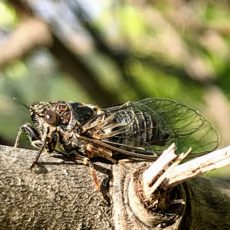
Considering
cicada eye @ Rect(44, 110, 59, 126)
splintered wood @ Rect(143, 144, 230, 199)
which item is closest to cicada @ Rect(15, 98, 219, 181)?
cicada eye @ Rect(44, 110, 59, 126)

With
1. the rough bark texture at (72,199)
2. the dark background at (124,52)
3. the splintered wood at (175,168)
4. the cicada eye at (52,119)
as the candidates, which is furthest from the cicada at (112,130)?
the dark background at (124,52)

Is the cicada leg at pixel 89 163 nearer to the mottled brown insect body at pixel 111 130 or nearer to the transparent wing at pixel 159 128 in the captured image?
the mottled brown insect body at pixel 111 130

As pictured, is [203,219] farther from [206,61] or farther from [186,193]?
[206,61]

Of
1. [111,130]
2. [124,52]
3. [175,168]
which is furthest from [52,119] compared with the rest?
[124,52]

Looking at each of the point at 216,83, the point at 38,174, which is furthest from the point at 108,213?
the point at 216,83

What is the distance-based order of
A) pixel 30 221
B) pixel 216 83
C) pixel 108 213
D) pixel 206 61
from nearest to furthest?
pixel 30 221, pixel 108 213, pixel 216 83, pixel 206 61
